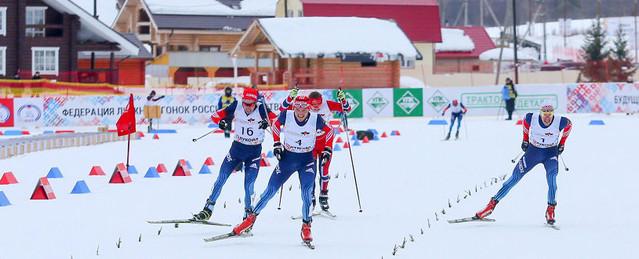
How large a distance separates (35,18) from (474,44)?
5579 centimetres

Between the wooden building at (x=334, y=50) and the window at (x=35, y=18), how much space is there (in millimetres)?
10776

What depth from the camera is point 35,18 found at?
52281 millimetres

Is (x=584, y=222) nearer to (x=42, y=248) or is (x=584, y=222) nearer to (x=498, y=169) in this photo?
(x=42, y=248)

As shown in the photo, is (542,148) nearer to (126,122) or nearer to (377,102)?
(126,122)

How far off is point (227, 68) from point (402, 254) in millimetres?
73415

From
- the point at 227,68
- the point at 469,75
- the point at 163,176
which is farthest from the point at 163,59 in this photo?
the point at 163,176

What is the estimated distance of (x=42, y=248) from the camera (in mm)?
11375

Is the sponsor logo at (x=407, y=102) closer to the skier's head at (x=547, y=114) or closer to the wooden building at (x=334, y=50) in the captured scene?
the wooden building at (x=334, y=50)

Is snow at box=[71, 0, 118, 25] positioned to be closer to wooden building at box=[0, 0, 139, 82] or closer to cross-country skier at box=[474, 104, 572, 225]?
wooden building at box=[0, 0, 139, 82]

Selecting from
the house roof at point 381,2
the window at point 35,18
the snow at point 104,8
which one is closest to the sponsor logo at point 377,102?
the window at point 35,18

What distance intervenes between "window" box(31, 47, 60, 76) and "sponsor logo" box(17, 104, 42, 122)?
10.9m

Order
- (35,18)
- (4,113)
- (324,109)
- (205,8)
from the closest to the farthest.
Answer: (324,109) → (4,113) → (35,18) → (205,8)

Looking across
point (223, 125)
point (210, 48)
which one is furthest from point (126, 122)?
point (210, 48)

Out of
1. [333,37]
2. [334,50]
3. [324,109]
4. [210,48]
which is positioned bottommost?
Answer: [324,109]
